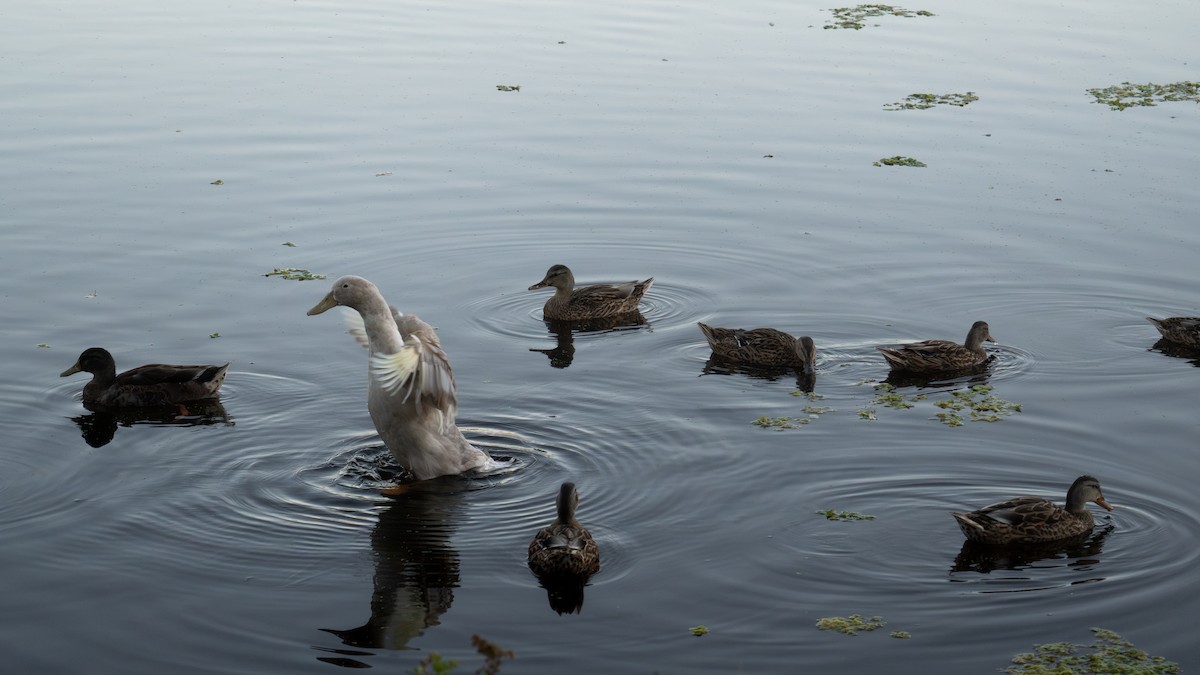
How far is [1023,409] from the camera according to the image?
1197 centimetres

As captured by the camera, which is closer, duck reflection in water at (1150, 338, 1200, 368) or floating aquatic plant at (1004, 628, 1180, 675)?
floating aquatic plant at (1004, 628, 1180, 675)

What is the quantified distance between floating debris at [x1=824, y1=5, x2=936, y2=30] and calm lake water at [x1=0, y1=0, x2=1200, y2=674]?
3.49 feet

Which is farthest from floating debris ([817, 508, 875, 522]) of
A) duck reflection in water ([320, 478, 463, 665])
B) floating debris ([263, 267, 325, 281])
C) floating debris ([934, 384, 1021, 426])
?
floating debris ([263, 267, 325, 281])

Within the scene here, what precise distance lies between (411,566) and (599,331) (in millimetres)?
5604

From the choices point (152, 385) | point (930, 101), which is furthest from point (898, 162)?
point (152, 385)

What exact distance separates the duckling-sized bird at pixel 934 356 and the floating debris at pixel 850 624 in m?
4.71

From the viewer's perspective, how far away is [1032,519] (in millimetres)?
9461

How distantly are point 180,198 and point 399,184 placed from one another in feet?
8.91

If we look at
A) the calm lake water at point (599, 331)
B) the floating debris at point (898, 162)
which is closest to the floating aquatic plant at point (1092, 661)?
the calm lake water at point (599, 331)

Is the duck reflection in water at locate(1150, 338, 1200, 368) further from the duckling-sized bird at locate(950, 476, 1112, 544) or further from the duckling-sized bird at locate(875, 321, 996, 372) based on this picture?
A: the duckling-sized bird at locate(950, 476, 1112, 544)

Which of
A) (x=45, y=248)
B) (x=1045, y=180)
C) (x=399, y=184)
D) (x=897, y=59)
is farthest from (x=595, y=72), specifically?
(x=45, y=248)

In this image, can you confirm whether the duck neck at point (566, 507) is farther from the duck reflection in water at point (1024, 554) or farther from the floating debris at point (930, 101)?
the floating debris at point (930, 101)

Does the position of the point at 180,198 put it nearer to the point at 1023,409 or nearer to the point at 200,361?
the point at 200,361

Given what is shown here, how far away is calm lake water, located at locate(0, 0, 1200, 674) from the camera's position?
8688 millimetres
